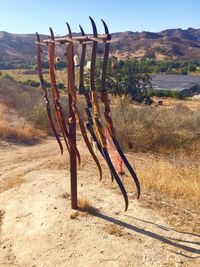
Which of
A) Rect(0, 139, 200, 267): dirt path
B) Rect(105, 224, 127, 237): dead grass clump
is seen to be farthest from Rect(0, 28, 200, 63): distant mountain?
Rect(105, 224, 127, 237): dead grass clump

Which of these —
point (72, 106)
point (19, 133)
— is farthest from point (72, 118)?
point (19, 133)

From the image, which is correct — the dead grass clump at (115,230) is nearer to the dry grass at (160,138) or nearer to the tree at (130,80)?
the dry grass at (160,138)

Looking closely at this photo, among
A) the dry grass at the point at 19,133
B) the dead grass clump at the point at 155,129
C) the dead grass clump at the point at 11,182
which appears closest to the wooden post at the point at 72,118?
the dead grass clump at the point at 11,182

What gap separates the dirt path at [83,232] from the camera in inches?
171

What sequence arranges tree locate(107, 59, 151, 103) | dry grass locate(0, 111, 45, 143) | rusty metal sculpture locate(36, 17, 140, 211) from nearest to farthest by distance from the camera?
rusty metal sculpture locate(36, 17, 140, 211)
dry grass locate(0, 111, 45, 143)
tree locate(107, 59, 151, 103)

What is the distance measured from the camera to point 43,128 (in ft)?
43.3

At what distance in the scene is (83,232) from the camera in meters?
4.85

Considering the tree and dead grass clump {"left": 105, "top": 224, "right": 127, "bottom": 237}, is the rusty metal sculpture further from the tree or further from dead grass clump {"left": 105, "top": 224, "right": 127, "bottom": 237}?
the tree

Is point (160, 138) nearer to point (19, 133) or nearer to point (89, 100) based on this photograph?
point (19, 133)

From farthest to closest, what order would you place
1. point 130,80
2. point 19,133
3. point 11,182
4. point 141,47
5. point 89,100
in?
point 141,47 < point 130,80 < point 19,133 < point 11,182 < point 89,100

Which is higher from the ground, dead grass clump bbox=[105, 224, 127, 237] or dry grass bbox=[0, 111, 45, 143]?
dead grass clump bbox=[105, 224, 127, 237]

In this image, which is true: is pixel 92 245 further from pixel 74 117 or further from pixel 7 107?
pixel 7 107

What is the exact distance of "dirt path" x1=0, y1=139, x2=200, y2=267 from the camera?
4.35 m

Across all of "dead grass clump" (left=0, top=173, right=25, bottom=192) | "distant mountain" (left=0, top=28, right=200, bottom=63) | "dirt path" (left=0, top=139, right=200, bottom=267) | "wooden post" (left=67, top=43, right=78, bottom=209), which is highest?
"wooden post" (left=67, top=43, right=78, bottom=209)
